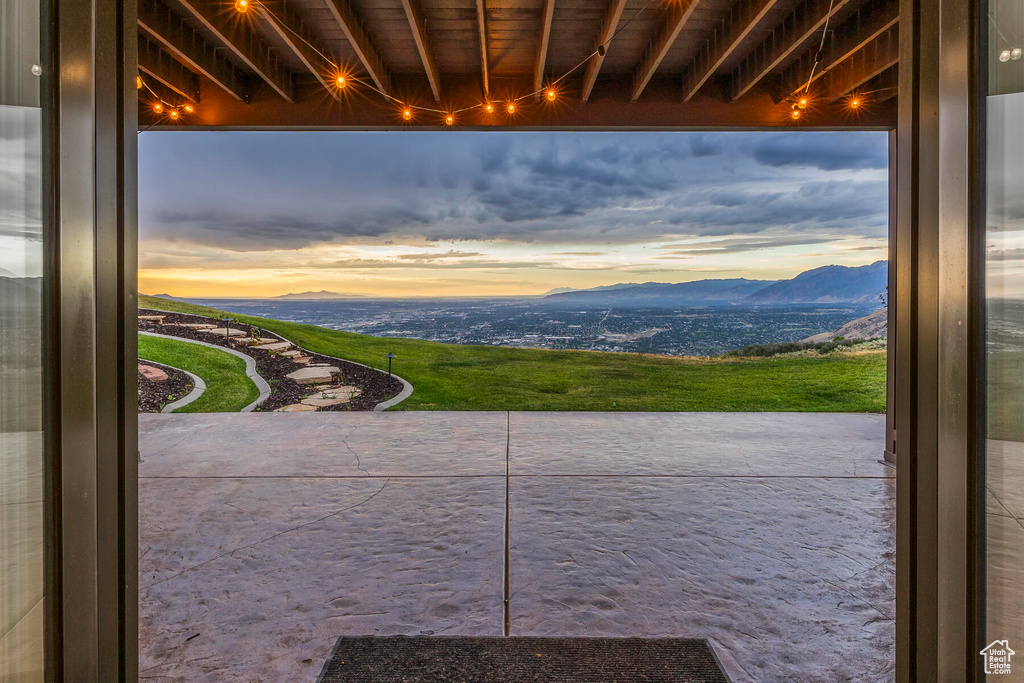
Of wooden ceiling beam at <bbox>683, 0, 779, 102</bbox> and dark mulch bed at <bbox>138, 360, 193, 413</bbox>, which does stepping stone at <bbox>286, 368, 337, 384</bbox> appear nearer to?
dark mulch bed at <bbox>138, 360, 193, 413</bbox>

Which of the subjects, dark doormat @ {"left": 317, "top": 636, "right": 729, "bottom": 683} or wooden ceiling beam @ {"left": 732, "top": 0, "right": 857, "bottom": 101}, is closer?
dark doormat @ {"left": 317, "top": 636, "right": 729, "bottom": 683}

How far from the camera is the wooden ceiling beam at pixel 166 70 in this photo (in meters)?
3.36

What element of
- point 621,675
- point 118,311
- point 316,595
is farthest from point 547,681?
point 118,311

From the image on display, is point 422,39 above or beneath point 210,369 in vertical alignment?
above

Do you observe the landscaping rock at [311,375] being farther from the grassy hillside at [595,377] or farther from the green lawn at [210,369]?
the grassy hillside at [595,377]

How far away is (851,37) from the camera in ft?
10.5

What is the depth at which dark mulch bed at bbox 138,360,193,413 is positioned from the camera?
6.83 m

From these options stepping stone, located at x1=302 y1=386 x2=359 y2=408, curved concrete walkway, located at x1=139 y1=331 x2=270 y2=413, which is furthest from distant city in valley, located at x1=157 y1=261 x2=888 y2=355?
stepping stone, located at x1=302 y1=386 x2=359 y2=408

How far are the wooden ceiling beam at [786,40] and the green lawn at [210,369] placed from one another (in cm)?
682

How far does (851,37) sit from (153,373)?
8.61 metres

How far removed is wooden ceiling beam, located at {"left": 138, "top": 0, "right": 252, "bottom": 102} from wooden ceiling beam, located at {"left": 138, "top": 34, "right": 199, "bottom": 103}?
7cm

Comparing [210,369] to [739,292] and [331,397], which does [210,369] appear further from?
[739,292]
